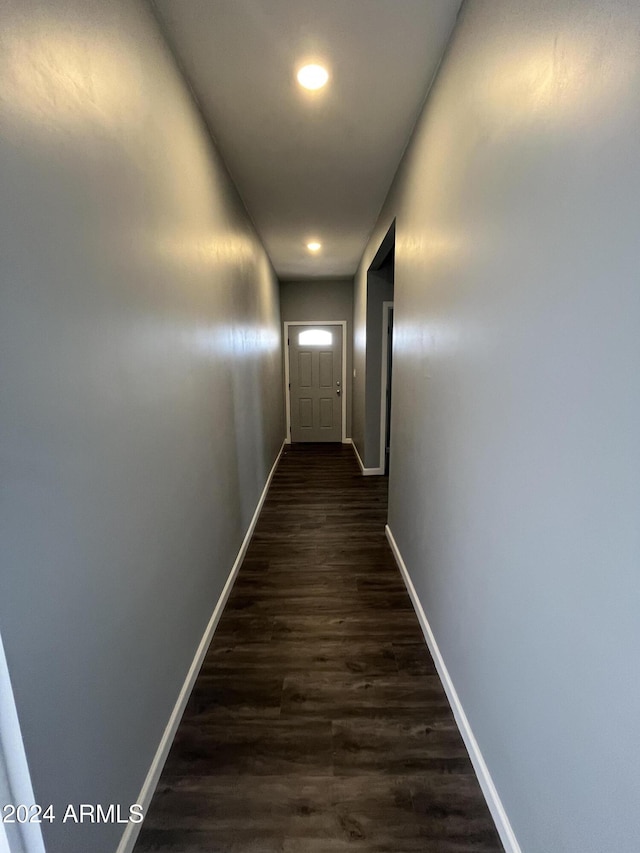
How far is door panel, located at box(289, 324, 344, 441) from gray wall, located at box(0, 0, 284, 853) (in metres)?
4.23

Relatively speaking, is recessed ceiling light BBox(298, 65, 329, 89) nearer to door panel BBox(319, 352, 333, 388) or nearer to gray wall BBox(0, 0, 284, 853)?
gray wall BBox(0, 0, 284, 853)

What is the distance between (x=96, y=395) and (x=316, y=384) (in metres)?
5.18

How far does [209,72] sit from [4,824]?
95.8 inches

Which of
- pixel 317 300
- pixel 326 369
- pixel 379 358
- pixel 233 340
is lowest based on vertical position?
pixel 326 369

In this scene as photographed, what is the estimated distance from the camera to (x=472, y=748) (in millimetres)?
1260

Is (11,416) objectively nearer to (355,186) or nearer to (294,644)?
(294,644)

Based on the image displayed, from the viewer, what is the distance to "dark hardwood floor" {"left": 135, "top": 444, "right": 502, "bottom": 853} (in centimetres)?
110

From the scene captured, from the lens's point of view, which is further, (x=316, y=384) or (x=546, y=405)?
(x=316, y=384)

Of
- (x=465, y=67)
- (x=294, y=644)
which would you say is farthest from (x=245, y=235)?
(x=294, y=644)

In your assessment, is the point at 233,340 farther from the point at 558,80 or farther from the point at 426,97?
the point at 558,80

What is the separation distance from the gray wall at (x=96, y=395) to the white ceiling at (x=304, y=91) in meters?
0.20

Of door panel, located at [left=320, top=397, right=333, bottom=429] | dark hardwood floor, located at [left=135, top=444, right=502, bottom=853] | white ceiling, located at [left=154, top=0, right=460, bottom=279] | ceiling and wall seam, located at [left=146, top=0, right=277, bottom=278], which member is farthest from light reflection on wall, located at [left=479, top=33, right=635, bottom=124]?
door panel, located at [left=320, top=397, right=333, bottom=429]

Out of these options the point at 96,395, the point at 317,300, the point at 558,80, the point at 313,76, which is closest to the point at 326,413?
the point at 317,300

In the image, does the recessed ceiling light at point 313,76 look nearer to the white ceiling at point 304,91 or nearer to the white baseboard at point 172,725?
the white ceiling at point 304,91
